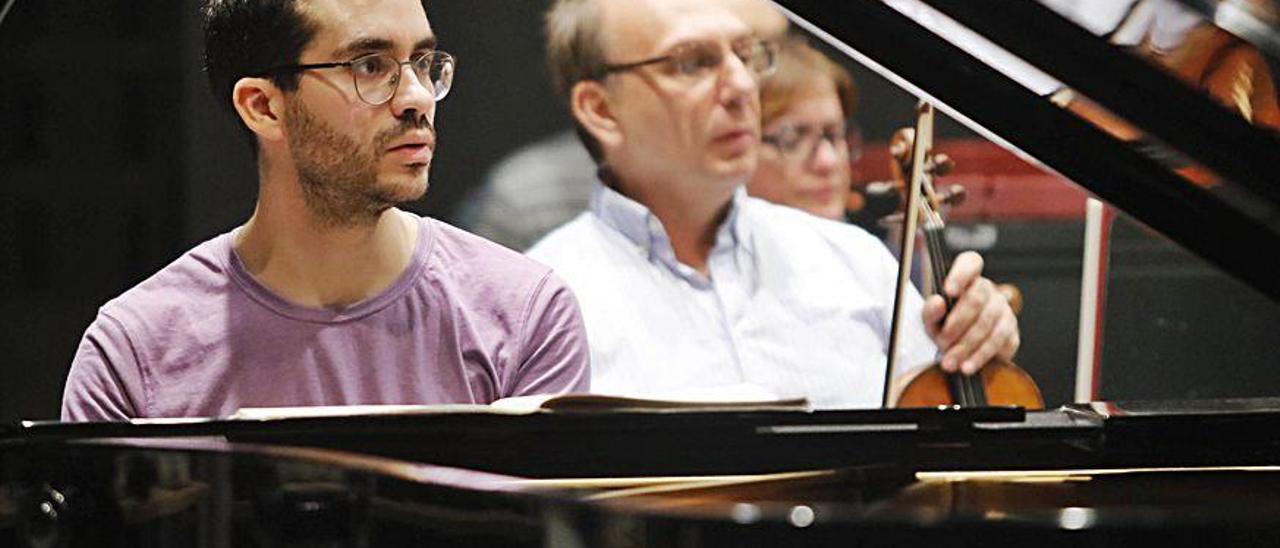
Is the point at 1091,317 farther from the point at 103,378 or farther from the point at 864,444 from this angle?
the point at 103,378

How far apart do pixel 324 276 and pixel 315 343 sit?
4.3 inches

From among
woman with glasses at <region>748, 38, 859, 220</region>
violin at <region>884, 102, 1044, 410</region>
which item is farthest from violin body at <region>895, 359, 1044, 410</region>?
woman with glasses at <region>748, 38, 859, 220</region>

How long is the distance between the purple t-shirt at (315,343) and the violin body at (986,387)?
583mm

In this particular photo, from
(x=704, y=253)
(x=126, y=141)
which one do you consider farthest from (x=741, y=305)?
(x=126, y=141)

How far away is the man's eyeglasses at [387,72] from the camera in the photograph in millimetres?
2586

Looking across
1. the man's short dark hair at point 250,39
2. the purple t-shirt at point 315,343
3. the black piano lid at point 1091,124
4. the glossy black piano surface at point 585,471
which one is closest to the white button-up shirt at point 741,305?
the purple t-shirt at point 315,343

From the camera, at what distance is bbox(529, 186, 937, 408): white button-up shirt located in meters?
2.82

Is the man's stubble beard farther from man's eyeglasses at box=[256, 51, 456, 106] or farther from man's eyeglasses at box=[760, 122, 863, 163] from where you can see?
man's eyeglasses at box=[760, 122, 863, 163]

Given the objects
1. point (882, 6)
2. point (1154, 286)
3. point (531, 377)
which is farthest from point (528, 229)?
point (1154, 286)

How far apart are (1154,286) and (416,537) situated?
1744 millimetres

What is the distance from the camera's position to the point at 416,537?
1.64m

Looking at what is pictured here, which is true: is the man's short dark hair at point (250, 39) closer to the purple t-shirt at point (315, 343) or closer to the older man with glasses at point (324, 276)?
the older man with glasses at point (324, 276)

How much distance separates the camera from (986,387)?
2920 mm

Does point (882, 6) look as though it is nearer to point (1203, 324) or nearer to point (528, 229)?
point (528, 229)
